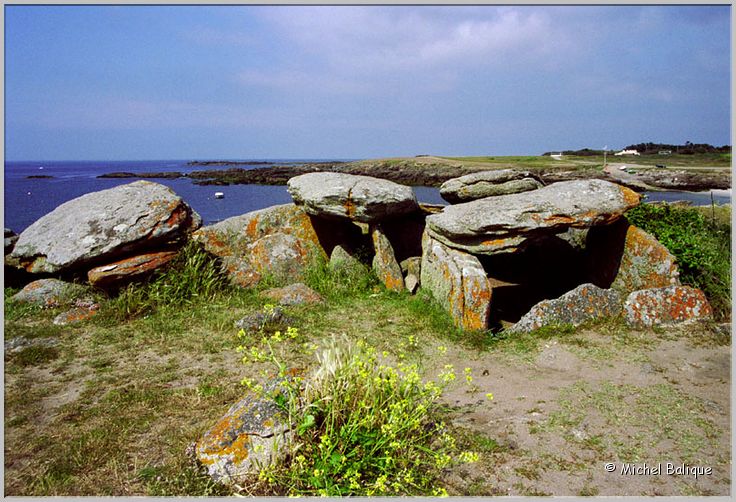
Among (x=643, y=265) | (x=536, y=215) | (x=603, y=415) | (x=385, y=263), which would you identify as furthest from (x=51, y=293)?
(x=643, y=265)

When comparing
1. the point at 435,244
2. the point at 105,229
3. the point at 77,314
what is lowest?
the point at 77,314

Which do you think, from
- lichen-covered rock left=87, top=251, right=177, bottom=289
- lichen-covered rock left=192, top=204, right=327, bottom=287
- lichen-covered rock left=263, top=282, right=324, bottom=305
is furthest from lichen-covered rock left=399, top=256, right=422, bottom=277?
lichen-covered rock left=87, top=251, right=177, bottom=289

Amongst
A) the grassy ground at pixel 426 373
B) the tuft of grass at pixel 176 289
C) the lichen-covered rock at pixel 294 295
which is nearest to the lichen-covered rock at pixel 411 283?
the grassy ground at pixel 426 373

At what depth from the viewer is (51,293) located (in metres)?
Answer: 7.62

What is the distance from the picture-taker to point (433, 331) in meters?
6.85

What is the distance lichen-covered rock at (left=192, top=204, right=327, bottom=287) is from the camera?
29.4 feet

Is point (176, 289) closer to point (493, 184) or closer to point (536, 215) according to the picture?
point (536, 215)

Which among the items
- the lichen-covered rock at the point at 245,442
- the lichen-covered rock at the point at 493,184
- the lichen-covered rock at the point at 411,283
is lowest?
the lichen-covered rock at the point at 411,283

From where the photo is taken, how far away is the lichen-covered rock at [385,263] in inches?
344

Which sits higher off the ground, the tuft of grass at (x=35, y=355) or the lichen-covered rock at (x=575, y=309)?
the lichen-covered rock at (x=575, y=309)

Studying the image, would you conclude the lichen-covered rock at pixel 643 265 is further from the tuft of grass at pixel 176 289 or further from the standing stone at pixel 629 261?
the tuft of grass at pixel 176 289

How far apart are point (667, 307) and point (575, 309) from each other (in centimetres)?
128

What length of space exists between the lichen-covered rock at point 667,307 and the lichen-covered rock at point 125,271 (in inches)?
299

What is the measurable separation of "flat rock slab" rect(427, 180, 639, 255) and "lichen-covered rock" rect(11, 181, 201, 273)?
4.91 m
